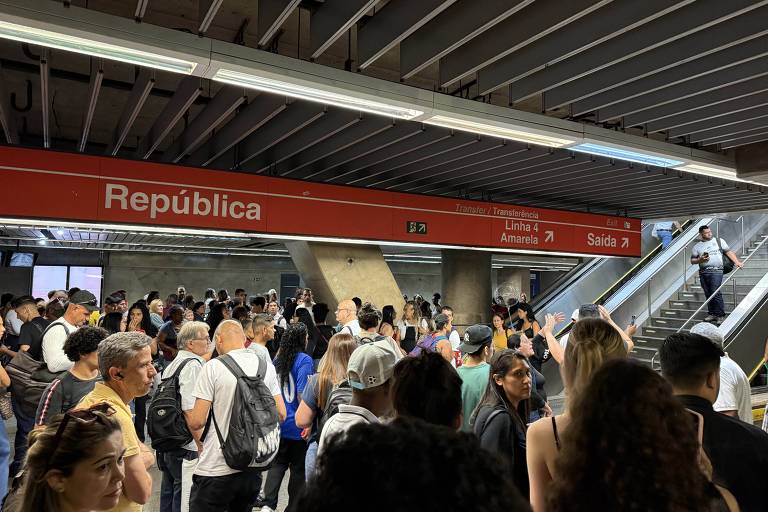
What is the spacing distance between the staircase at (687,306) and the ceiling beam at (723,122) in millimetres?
5713

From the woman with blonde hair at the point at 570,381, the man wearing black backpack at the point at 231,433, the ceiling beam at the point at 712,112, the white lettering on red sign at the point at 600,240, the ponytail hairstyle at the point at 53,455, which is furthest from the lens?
the white lettering on red sign at the point at 600,240

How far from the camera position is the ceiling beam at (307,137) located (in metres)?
4.93

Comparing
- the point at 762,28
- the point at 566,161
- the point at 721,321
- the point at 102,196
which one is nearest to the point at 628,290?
the point at 721,321

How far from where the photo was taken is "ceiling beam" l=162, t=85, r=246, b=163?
443cm

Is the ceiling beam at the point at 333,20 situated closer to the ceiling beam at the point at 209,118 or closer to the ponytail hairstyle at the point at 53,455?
the ceiling beam at the point at 209,118

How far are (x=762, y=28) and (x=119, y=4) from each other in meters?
4.28

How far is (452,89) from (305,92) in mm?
2225

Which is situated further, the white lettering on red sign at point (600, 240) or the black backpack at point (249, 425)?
the white lettering on red sign at point (600, 240)

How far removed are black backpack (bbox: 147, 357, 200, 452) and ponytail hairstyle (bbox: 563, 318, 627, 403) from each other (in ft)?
7.72

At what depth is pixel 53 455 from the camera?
148 cm

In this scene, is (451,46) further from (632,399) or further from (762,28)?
(632,399)

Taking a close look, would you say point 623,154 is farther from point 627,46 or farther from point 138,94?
point 138,94

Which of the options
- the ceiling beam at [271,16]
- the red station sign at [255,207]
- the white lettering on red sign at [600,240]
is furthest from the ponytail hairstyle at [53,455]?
the white lettering on red sign at [600,240]

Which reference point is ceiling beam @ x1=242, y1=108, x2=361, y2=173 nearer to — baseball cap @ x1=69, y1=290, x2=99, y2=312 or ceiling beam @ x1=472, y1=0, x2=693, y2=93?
ceiling beam @ x1=472, y1=0, x2=693, y2=93
